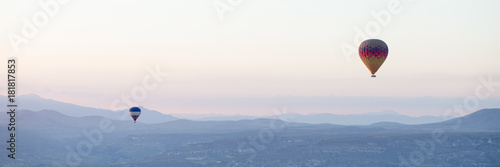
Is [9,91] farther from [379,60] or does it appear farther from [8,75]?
[379,60]

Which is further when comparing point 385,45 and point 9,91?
point 385,45

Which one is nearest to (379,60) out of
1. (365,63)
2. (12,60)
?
(365,63)

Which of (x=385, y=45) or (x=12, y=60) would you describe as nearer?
(x=12, y=60)

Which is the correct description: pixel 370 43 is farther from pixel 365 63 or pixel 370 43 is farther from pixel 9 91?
pixel 9 91

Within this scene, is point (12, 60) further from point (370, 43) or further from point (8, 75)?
point (370, 43)

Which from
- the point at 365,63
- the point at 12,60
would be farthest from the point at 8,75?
the point at 365,63
